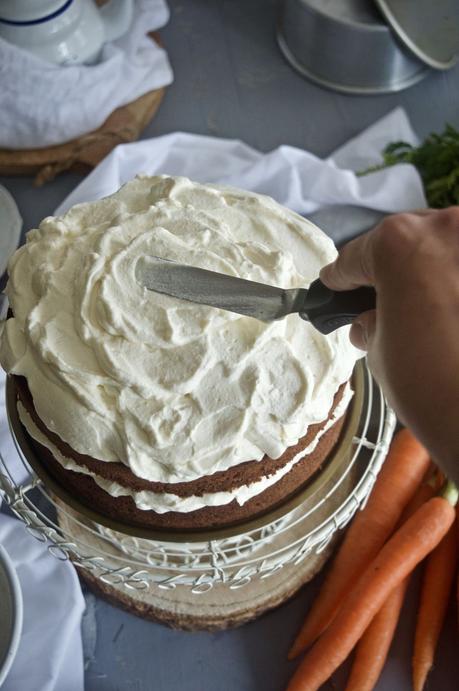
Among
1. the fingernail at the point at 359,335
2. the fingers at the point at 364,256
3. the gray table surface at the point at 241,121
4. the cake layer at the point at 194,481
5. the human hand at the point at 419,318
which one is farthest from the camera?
the gray table surface at the point at 241,121

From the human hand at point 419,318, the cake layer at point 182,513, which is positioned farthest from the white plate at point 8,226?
the human hand at point 419,318

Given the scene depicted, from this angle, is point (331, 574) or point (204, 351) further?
point (331, 574)

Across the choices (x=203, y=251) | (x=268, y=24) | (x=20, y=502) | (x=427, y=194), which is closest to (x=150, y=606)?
(x=20, y=502)

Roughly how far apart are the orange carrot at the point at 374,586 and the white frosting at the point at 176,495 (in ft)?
1.34

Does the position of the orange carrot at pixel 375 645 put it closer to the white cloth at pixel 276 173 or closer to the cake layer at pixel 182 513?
the cake layer at pixel 182 513

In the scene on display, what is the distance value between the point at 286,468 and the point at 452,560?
56 cm

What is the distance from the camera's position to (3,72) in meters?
1.88

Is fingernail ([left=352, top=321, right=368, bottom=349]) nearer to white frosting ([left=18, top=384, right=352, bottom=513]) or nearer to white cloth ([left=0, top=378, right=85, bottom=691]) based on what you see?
white frosting ([left=18, top=384, right=352, bottom=513])

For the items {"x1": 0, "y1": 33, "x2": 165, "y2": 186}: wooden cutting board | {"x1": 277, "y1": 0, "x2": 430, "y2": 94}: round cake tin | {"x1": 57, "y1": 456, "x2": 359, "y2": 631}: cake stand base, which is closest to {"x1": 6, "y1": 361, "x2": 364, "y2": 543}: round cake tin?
{"x1": 57, "y1": 456, "x2": 359, "y2": 631}: cake stand base

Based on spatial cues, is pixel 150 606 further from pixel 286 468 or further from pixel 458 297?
pixel 458 297

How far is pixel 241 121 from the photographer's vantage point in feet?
7.31

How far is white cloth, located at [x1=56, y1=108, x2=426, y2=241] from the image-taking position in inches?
74.3

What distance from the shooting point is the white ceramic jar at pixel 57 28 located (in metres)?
1.87

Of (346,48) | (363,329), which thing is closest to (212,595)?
(363,329)
